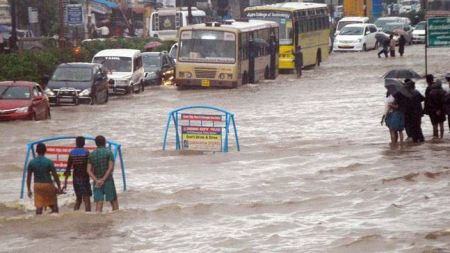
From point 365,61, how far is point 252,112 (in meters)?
23.4

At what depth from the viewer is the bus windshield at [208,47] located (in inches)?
1673

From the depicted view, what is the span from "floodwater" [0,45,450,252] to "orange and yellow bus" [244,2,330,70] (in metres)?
15.7

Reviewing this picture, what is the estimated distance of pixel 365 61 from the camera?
57906mm

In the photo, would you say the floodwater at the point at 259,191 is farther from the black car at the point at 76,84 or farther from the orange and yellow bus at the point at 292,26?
the orange and yellow bus at the point at 292,26

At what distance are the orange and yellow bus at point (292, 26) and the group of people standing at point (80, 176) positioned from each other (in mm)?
34150

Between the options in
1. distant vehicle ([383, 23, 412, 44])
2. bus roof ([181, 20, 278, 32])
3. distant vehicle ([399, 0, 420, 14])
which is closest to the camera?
bus roof ([181, 20, 278, 32])

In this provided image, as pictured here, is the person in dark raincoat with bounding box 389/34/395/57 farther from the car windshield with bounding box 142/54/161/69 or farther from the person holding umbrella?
the car windshield with bounding box 142/54/161/69

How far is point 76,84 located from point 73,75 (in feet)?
1.38

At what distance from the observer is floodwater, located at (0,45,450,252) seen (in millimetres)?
16531

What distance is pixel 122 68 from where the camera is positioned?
1663 inches

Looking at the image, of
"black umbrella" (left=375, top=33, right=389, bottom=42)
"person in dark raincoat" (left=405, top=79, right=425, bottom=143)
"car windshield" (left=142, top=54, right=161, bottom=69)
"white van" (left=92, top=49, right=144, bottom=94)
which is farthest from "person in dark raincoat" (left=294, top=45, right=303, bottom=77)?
"person in dark raincoat" (left=405, top=79, right=425, bottom=143)

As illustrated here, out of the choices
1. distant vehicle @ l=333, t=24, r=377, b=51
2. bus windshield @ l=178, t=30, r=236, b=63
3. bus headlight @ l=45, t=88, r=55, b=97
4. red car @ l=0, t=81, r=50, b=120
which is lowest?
distant vehicle @ l=333, t=24, r=377, b=51

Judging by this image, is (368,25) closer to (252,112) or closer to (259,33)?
(259,33)

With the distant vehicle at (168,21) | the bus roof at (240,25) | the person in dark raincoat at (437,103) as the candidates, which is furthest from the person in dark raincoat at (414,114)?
the distant vehicle at (168,21)
